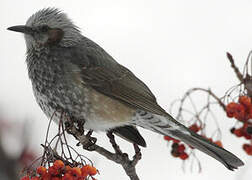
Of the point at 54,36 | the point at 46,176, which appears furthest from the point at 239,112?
the point at 54,36

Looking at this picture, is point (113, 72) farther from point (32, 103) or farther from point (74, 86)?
Answer: point (32, 103)

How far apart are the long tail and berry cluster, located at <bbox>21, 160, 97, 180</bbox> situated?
1553 mm

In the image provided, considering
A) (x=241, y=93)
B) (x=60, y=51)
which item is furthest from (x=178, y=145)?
(x=60, y=51)

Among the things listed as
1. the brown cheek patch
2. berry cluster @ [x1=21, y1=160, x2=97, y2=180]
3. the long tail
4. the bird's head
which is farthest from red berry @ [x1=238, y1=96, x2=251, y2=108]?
the brown cheek patch

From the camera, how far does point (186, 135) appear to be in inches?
166

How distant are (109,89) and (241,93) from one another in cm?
128

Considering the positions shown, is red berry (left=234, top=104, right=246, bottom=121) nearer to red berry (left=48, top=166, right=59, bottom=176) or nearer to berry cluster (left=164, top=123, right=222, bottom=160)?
berry cluster (left=164, top=123, right=222, bottom=160)

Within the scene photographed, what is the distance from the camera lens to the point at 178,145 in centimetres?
415

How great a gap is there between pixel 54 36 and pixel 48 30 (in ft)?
0.28

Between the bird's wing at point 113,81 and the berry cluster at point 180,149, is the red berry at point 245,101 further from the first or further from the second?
the bird's wing at point 113,81

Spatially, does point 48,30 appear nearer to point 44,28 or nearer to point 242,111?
→ point 44,28

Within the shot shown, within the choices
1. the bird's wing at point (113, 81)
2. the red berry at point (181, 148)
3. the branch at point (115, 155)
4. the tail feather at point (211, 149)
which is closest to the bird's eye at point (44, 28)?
the bird's wing at point (113, 81)

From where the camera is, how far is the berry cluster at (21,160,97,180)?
2.78 metres

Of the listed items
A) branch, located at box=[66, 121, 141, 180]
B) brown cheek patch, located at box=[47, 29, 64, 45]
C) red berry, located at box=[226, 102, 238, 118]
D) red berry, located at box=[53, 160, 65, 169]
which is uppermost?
red berry, located at box=[226, 102, 238, 118]
